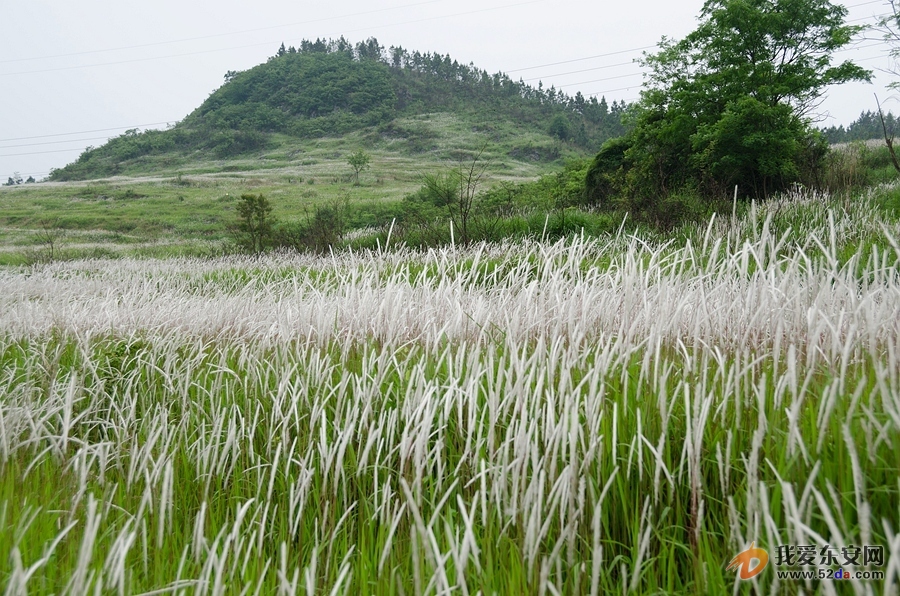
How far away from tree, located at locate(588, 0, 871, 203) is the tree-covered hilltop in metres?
80.4

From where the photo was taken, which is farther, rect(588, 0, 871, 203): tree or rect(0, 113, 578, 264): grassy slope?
rect(0, 113, 578, 264): grassy slope

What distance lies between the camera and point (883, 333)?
189 cm

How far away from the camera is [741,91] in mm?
23266

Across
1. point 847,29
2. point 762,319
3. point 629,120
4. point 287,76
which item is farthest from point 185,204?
point 287,76

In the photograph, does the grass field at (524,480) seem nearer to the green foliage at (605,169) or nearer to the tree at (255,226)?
the tree at (255,226)

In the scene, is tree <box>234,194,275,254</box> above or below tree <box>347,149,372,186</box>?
below

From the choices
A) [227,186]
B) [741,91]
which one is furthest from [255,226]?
[227,186]

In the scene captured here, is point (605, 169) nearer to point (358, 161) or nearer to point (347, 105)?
point (358, 161)

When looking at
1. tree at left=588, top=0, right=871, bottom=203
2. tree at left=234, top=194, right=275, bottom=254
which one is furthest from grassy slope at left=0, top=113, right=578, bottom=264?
tree at left=588, top=0, right=871, bottom=203

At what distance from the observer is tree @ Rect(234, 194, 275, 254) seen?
1645 cm

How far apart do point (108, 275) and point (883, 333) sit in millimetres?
13131

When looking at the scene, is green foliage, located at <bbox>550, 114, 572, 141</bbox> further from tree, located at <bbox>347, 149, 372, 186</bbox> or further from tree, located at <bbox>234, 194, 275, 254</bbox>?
tree, located at <bbox>234, 194, 275, 254</bbox>

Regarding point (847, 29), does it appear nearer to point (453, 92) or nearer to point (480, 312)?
point (480, 312)

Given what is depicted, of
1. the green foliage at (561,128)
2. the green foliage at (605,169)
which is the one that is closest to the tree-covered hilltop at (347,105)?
the green foliage at (561,128)
